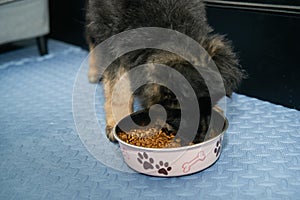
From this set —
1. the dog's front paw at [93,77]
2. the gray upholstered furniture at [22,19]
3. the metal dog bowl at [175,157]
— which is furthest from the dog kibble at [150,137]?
the gray upholstered furniture at [22,19]

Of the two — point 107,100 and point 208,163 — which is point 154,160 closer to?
point 208,163

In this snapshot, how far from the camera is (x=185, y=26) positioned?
43.3 inches

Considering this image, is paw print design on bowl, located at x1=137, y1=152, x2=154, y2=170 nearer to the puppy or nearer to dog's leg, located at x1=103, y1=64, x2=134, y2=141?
the puppy

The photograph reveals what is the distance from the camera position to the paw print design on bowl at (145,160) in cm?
106

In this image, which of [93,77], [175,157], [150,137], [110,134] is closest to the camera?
[175,157]

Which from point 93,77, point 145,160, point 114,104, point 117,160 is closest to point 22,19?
point 93,77

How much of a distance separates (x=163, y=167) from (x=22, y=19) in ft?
4.72

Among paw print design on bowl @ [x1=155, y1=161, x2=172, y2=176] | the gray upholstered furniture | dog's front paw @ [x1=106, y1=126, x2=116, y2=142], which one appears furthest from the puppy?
the gray upholstered furniture

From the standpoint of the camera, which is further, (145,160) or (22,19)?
(22,19)

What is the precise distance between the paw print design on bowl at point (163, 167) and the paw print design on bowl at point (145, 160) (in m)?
0.02

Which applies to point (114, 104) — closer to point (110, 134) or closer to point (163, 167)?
point (110, 134)

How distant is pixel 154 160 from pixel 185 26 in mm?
389

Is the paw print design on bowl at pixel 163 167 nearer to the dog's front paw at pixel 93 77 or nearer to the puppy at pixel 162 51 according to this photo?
the puppy at pixel 162 51

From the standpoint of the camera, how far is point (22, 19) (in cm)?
213
